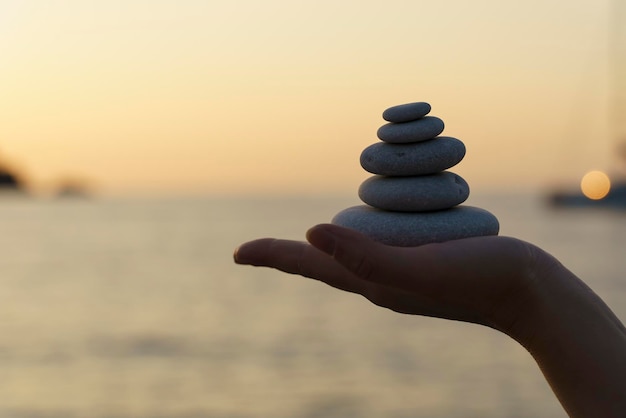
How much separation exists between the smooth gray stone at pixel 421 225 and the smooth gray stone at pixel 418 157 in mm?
208

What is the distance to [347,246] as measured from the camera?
218 centimetres

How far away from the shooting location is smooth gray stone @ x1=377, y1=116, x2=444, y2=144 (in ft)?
11.5

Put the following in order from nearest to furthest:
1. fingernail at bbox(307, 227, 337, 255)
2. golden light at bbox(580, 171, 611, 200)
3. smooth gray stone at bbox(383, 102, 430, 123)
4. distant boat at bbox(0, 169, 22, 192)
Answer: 1. fingernail at bbox(307, 227, 337, 255)
2. smooth gray stone at bbox(383, 102, 430, 123)
3. golden light at bbox(580, 171, 611, 200)
4. distant boat at bbox(0, 169, 22, 192)

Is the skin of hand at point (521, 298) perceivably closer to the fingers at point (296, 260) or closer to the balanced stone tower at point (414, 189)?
the fingers at point (296, 260)

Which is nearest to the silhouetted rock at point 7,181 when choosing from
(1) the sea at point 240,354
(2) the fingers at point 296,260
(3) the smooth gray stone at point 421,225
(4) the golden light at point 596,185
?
(4) the golden light at point 596,185

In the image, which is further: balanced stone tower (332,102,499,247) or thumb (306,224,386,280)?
balanced stone tower (332,102,499,247)

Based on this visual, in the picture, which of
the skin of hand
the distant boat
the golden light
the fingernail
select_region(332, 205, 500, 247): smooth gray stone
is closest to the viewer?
the fingernail

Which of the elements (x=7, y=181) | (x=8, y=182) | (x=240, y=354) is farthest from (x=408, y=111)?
(x=8, y=182)

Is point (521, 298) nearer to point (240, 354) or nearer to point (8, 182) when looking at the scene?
point (240, 354)

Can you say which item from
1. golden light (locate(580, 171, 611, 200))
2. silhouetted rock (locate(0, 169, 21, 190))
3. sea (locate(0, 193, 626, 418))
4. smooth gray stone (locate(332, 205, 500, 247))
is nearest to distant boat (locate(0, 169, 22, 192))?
silhouetted rock (locate(0, 169, 21, 190))

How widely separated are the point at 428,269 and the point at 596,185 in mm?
65781

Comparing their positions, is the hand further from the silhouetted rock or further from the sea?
the silhouetted rock

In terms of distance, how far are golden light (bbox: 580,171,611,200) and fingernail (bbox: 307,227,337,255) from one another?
63.0m

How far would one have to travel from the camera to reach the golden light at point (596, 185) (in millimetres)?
61719
